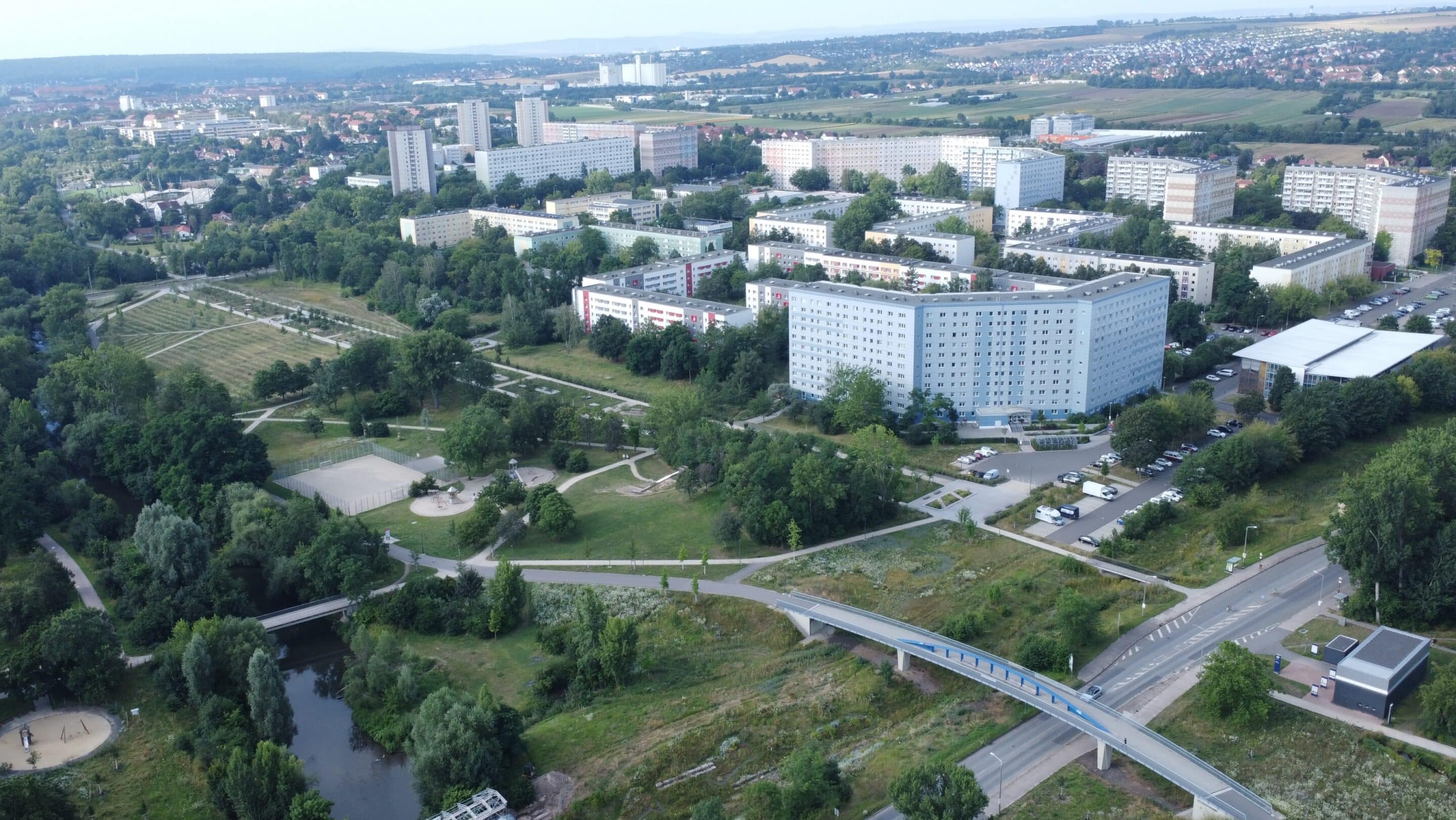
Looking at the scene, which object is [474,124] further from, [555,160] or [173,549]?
[173,549]

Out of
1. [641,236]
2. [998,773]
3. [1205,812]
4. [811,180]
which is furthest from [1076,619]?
[811,180]

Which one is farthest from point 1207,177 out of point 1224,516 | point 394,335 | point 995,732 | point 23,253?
point 23,253

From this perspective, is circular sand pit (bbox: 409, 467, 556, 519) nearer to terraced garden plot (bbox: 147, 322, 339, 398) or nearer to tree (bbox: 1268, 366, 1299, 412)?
terraced garden plot (bbox: 147, 322, 339, 398)

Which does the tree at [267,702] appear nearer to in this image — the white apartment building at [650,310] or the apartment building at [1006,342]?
the apartment building at [1006,342]

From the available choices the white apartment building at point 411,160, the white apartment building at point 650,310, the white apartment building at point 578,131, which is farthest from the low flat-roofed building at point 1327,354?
the white apartment building at point 578,131

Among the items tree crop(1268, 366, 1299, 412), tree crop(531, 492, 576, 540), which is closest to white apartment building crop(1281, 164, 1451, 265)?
tree crop(1268, 366, 1299, 412)

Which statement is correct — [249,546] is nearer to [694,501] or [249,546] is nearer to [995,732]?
[694,501]
